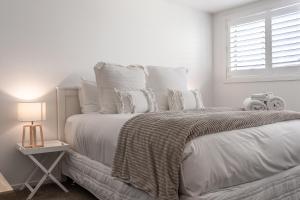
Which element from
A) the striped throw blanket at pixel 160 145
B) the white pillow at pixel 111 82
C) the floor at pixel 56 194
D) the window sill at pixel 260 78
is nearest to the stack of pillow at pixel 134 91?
the white pillow at pixel 111 82

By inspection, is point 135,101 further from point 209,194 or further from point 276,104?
point 209,194

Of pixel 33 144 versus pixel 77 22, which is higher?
pixel 77 22

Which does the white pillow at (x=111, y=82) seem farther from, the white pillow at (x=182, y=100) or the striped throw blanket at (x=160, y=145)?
the striped throw blanket at (x=160, y=145)

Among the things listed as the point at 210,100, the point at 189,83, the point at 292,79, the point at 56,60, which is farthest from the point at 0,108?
the point at 292,79

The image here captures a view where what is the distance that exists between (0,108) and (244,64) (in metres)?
3.22

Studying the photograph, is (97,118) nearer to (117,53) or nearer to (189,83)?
(117,53)

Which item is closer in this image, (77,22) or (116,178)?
(116,178)

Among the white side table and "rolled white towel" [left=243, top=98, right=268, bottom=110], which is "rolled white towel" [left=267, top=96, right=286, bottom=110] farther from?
the white side table

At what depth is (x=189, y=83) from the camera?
4.37 meters

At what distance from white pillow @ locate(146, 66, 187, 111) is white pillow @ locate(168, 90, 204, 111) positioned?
0.08m

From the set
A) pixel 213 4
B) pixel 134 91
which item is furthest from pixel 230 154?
pixel 213 4

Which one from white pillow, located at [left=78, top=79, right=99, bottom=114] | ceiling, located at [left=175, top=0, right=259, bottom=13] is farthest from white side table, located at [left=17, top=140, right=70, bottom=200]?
ceiling, located at [left=175, top=0, right=259, bottom=13]

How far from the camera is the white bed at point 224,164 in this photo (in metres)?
1.51

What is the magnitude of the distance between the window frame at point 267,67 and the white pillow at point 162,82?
1.23 metres
